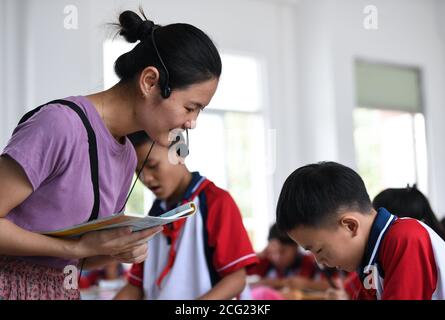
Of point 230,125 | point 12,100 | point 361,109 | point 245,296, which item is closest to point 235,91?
point 230,125

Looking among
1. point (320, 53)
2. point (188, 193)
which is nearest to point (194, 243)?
point (188, 193)

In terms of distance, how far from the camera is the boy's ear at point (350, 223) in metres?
1.29

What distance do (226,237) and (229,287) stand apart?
14cm

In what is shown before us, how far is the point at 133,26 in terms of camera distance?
4.35ft

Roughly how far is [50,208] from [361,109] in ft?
15.7

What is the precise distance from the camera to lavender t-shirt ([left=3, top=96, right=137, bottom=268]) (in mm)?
1083

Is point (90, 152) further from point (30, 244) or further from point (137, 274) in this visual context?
point (137, 274)

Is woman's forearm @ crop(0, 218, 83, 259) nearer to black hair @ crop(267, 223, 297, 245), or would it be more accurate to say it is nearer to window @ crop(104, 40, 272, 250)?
black hair @ crop(267, 223, 297, 245)

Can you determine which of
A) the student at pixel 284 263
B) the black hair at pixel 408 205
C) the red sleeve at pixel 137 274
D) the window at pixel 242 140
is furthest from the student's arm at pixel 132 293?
the window at pixel 242 140

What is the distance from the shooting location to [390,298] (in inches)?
45.5

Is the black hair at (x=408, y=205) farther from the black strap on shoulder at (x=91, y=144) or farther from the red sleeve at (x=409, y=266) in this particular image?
the black strap on shoulder at (x=91, y=144)

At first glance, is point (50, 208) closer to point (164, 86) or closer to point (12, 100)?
point (164, 86)

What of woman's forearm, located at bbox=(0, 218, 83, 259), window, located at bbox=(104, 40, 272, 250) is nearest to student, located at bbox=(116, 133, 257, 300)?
woman's forearm, located at bbox=(0, 218, 83, 259)

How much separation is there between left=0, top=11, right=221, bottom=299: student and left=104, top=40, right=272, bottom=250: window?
3774mm
